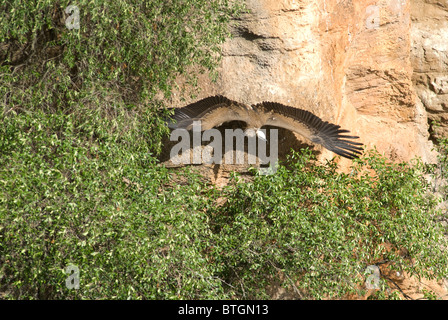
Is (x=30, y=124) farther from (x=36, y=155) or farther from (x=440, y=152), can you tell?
(x=440, y=152)

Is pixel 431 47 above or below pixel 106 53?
above

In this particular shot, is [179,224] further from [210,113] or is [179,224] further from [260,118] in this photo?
[260,118]

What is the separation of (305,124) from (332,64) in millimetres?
1374

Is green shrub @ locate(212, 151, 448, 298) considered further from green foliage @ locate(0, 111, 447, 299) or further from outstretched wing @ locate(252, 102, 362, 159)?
outstretched wing @ locate(252, 102, 362, 159)

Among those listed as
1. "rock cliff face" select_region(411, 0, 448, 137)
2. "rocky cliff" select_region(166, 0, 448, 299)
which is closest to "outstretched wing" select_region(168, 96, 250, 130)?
"rocky cliff" select_region(166, 0, 448, 299)

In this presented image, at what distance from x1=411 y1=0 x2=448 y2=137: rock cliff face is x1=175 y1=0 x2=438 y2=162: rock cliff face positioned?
0.37m

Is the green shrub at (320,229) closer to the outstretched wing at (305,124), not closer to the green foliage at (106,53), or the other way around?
the outstretched wing at (305,124)

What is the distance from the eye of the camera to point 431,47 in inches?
400

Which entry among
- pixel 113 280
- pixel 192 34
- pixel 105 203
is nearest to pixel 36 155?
pixel 105 203

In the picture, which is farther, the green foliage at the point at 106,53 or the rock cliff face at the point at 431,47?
the rock cliff face at the point at 431,47

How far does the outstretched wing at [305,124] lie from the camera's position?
7801mm

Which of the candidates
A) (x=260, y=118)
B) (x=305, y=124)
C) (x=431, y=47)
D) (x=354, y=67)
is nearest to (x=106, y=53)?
(x=260, y=118)

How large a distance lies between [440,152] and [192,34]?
4.67m

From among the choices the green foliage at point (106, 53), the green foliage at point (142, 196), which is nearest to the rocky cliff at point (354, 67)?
the green foliage at point (142, 196)
